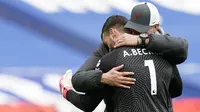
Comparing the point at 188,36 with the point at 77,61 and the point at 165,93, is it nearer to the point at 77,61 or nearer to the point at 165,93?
the point at 77,61

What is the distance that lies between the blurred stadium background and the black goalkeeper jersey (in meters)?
1.15

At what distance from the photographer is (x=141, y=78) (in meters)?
1.93

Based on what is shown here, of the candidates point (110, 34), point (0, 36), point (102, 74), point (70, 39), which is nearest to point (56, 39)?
point (70, 39)

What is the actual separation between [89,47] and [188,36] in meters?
0.50

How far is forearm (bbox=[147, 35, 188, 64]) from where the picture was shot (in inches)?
76.7

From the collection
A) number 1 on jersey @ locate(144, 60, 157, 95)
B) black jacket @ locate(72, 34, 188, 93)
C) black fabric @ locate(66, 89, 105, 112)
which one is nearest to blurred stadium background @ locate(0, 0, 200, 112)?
black fabric @ locate(66, 89, 105, 112)

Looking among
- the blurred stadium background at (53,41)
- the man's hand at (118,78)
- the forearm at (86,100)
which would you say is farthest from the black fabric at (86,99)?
the blurred stadium background at (53,41)

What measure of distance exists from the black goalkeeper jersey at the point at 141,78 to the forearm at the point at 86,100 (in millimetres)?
169

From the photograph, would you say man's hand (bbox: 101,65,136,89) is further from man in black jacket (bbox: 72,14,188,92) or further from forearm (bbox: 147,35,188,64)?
forearm (bbox: 147,35,188,64)

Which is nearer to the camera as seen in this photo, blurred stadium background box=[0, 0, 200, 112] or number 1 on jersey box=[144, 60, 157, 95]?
number 1 on jersey box=[144, 60, 157, 95]

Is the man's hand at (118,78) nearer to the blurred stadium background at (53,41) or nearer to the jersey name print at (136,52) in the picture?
the jersey name print at (136,52)

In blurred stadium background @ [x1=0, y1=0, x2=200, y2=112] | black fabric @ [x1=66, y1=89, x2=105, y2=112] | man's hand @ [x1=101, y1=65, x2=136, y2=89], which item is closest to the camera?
man's hand @ [x1=101, y1=65, x2=136, y2=89]

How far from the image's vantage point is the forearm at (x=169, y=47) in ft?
6.39

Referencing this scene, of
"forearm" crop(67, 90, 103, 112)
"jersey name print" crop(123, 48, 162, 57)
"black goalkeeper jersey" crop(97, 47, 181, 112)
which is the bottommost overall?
"forearm" crop(67, 90, 103, 112)
